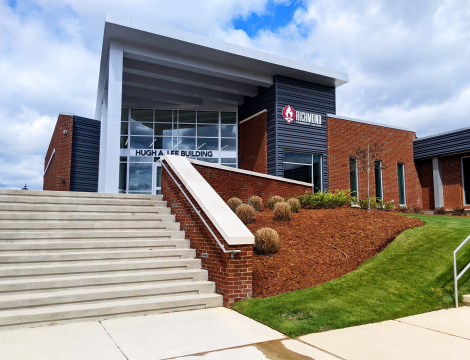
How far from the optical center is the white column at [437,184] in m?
21.5

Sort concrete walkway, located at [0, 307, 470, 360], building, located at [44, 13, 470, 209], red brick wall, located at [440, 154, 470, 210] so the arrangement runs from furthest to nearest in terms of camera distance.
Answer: red brick wall, located at [440, 154, 470, 210] < building, located at [44, 13, 470, 209] < concrete walkway, located at [0, 307, 470, 360]

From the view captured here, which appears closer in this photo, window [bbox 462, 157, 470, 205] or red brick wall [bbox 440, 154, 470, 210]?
window [bbox 462, 157, 470, 205]

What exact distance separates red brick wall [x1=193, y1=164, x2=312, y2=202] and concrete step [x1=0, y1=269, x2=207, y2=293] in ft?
16.9

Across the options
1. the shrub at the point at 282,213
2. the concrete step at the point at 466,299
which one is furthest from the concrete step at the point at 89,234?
the concrete step at the point at 466,299

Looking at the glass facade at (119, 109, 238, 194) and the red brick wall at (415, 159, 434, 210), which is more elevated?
the glass facade at (119, 109, 238, 194)

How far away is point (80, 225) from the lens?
7.19m

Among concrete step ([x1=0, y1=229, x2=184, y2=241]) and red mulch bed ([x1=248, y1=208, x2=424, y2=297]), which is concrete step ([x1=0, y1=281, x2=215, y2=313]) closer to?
red mulch bed ([x1=248, y1=208, x2=424, y2=297])

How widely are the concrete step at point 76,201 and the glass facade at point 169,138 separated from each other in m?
11.4

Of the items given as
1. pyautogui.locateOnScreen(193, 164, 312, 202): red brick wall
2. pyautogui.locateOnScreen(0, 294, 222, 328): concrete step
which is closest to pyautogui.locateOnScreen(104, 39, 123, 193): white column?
pyautogui.locateOnScreen(193, 164, 312, 202): red brick wall

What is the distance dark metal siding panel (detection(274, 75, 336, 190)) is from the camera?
58.2 ft

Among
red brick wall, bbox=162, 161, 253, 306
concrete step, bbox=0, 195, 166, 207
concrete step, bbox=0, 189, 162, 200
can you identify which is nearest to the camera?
red brick wall, bbox=162, 161, 253, 306

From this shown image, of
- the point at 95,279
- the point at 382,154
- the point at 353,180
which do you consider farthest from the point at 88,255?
the point at 382,154

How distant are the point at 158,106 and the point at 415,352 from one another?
18952mm

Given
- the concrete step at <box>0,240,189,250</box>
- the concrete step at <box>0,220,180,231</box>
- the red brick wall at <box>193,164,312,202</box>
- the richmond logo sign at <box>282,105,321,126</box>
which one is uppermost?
the richmond logo sign at <box>282,105,321,126</box>
